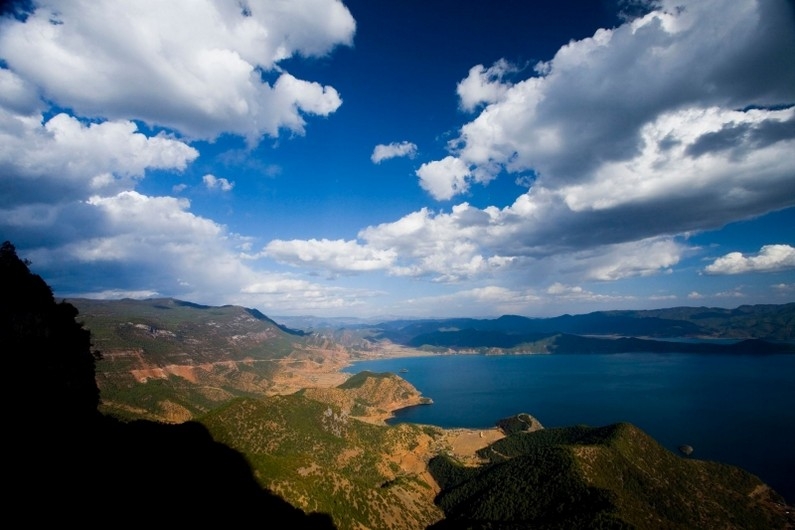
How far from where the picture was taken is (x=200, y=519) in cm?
6606

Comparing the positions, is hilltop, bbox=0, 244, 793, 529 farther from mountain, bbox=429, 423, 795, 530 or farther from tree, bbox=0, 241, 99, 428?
mountain, bbox=429, 423, 795, 530

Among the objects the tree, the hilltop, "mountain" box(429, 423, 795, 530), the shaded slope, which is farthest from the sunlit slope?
the tree

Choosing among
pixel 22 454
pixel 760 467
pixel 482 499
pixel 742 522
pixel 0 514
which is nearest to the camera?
pixel 0 514

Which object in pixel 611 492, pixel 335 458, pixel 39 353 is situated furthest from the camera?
pixel 335 458

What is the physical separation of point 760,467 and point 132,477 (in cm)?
21426

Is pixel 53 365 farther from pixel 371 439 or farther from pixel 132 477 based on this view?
pixel 371 439

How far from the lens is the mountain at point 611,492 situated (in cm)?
9188

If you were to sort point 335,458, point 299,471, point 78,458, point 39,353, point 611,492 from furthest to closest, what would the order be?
point 335,458 < point 299,471 < point 611,492 < point 39,353 < point 78,458

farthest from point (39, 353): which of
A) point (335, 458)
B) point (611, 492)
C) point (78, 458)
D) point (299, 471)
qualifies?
point (611, 492)

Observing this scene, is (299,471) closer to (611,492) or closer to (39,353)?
(39,353)

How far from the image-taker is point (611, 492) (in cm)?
9562

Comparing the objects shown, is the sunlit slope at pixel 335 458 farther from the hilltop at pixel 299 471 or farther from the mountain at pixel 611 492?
the mountain at pixel 611 492

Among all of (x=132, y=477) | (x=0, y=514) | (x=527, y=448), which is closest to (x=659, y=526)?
(x=527, y=448)

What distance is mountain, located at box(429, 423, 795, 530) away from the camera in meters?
91.9
